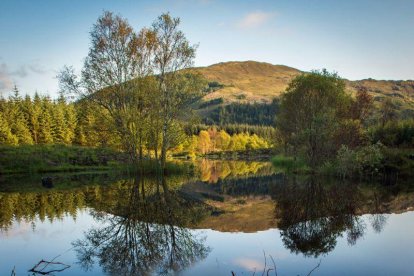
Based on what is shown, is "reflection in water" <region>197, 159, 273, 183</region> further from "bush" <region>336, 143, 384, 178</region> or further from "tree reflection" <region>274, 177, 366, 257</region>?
"tree reflection" <region>274, 177, 366, 257</region>

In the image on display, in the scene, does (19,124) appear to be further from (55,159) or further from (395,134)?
(395,134)

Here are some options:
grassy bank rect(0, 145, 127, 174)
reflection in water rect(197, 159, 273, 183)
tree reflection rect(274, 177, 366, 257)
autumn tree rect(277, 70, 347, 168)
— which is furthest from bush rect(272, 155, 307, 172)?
grassy bank rect(0, 145, 127, 174)

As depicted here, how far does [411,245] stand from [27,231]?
482 inches

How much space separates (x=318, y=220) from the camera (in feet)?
41.7

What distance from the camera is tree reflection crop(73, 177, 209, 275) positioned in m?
8.14

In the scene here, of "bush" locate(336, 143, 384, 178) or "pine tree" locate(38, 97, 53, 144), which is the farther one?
"pine tree" locate(38, 97, 53, 144)

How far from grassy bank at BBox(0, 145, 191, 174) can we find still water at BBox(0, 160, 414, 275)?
16.7 m

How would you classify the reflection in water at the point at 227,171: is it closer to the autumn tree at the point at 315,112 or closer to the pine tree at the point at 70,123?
the autumn tree at the point at 315,112

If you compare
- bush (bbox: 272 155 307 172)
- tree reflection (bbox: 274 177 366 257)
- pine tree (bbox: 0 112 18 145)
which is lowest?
bush (bbox: 272 155 307 172)

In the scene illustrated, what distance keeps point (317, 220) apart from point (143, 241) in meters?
6.60

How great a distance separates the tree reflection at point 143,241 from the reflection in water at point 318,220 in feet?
9.69

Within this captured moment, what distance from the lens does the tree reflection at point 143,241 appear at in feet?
26.7

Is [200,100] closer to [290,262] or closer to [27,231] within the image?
[27,231]

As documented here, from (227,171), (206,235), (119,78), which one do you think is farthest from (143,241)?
(227,171)
